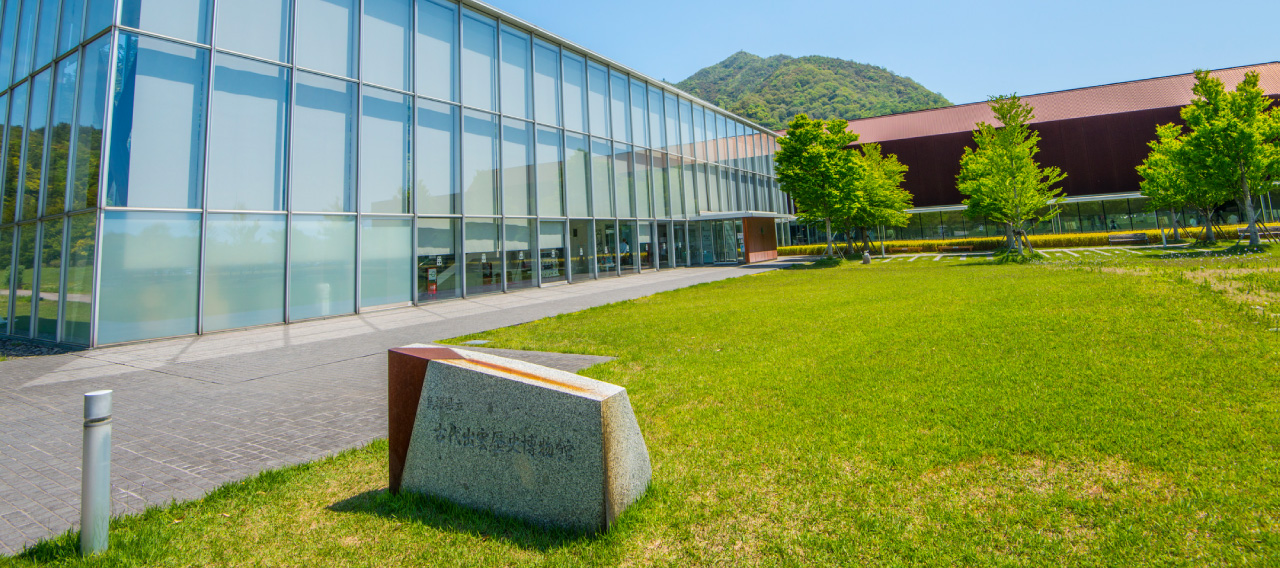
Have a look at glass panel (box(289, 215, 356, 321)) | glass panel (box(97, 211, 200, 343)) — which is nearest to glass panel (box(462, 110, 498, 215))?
glass panel (box(289, 215, 356, 321))

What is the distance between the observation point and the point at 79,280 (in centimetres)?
1272

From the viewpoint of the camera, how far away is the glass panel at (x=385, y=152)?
17062 mm

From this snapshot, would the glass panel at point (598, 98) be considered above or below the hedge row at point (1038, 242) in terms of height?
above

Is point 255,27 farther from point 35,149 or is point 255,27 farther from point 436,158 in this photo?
point 35,149

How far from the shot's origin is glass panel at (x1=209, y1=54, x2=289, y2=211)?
45.4 ft

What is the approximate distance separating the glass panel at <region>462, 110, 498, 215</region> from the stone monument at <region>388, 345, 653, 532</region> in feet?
55.9

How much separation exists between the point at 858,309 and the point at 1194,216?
51140 mm

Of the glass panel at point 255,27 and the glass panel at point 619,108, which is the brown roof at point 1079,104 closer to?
the glass panel at point 619,108

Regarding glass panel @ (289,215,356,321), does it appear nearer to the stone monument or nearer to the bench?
the stone monument

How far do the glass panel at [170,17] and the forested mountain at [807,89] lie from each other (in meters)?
66.3

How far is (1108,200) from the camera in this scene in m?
44.5

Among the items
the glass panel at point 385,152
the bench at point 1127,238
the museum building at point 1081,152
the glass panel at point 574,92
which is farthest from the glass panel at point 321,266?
the bench at point 1127,238

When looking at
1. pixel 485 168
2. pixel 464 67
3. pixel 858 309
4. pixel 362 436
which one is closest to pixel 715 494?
pixel 362 436

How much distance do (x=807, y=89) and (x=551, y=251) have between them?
95.0m
